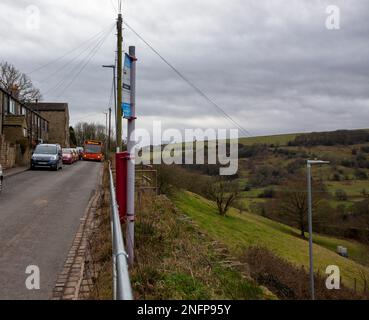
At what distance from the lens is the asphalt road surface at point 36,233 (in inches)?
252

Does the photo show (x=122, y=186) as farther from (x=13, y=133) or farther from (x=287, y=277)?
(x=13, y=133)

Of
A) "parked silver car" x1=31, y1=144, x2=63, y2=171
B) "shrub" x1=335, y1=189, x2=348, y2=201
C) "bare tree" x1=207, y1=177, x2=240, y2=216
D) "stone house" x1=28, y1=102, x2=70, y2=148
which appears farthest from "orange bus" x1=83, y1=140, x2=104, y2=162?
"shrub" x1=335, y1=189, x2=348, y2=201

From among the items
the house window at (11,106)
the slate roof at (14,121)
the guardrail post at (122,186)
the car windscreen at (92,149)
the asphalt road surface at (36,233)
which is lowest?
the asphalt road surface at (36,233)

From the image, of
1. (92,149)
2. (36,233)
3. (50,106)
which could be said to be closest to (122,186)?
(36,233)

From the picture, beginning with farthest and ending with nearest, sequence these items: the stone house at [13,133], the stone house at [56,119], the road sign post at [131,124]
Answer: the stone house at [56,119]
the stone house at [13,133]
the road sign post at [131,124]

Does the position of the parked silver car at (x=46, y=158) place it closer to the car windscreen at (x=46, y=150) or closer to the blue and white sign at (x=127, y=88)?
the car windscreen at (x=46, y=150)

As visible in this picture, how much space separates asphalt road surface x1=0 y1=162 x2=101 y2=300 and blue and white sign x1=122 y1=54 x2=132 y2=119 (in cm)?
279

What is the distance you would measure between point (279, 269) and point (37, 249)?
12343mm

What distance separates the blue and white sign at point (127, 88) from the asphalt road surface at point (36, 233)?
279 cm

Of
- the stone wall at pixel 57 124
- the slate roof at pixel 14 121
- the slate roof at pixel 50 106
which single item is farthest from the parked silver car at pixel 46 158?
the slate roof at pixel 50 106

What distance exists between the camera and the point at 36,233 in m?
9.87

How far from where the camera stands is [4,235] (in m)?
9.57
